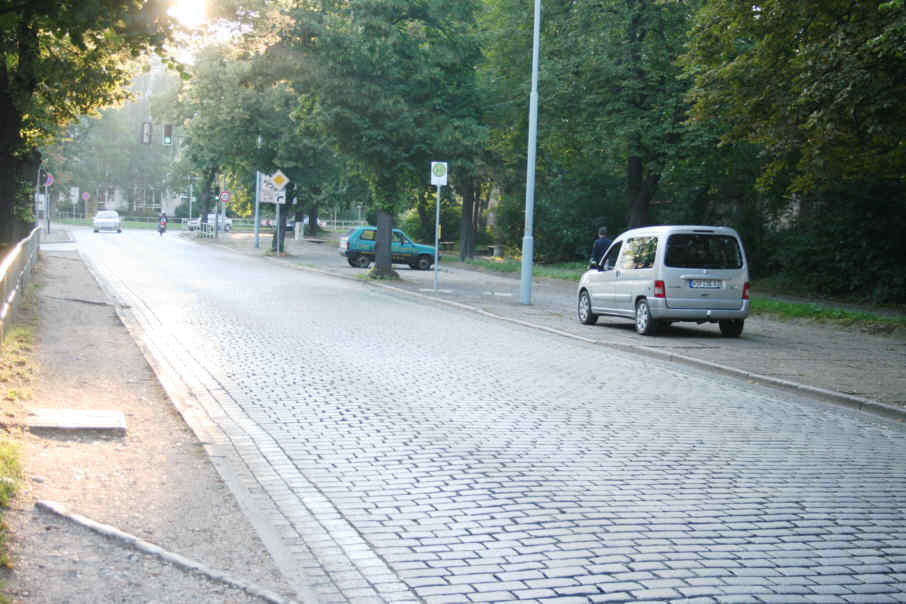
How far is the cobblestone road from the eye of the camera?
15.1ft

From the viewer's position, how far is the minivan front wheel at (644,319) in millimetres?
16531

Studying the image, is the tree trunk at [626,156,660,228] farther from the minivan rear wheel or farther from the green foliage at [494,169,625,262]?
the minivan rear wheel

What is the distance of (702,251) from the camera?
16594mm

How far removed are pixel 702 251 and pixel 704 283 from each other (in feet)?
1.99

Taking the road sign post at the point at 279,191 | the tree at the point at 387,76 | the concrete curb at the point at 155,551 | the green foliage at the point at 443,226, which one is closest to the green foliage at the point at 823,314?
the tree at the point at 387,76

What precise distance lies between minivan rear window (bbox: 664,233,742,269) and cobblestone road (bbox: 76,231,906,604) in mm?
3792

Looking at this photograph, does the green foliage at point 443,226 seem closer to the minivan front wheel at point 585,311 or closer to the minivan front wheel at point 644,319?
the minivan front wheel at point 585,311

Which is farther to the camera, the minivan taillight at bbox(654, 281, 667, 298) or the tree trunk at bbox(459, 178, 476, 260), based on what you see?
the tree trunk at bbox(459, 178, 476, 260)

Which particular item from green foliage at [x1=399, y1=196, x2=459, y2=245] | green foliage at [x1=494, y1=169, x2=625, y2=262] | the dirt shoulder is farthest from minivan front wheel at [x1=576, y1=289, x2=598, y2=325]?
green foliage at [x1=399, y1=196, x2=459, y2=245]

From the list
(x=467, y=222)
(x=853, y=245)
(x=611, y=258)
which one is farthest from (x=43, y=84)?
(x=467, y=222)

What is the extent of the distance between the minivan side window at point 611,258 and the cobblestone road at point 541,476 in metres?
5.13

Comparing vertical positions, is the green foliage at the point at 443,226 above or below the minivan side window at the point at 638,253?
above

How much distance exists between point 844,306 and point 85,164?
94642mm

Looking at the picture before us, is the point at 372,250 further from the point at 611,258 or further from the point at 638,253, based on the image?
the point at 638,253
